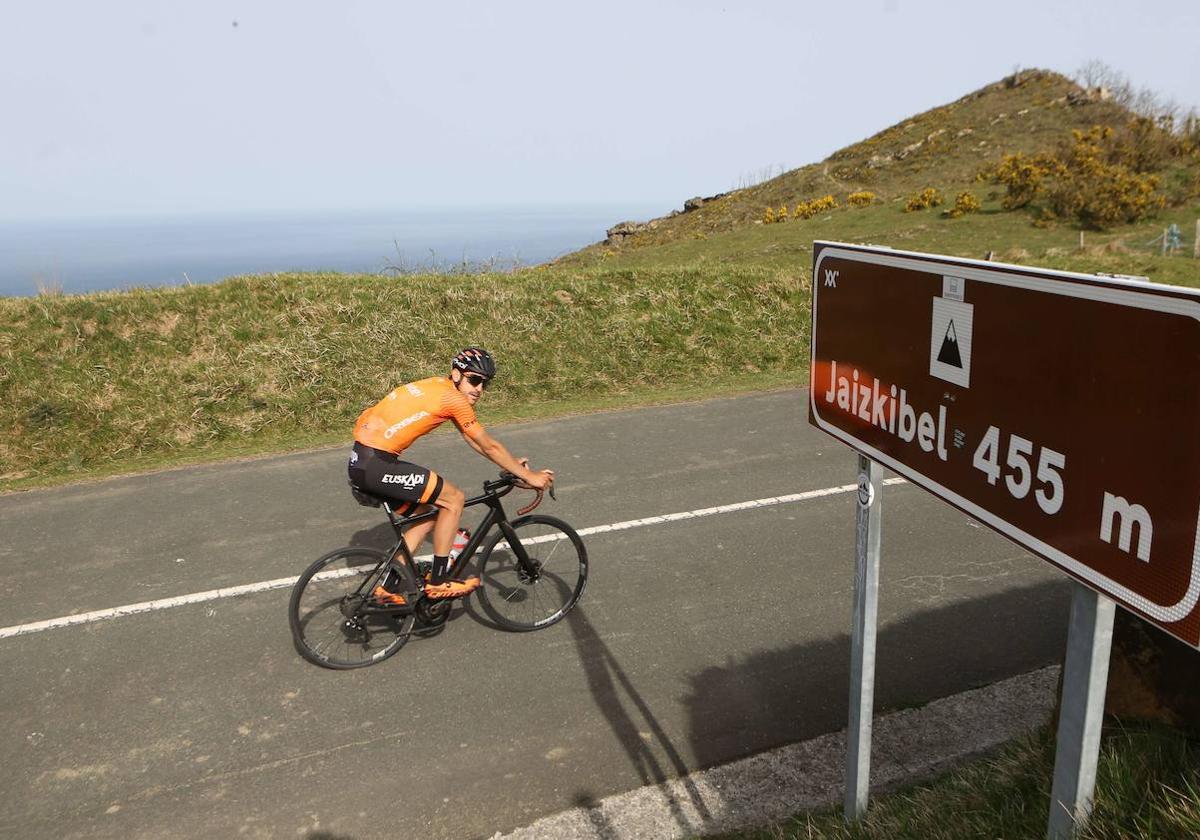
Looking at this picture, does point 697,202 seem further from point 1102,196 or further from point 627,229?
point 1102,196

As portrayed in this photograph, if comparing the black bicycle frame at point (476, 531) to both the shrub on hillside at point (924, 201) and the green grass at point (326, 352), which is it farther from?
the shrub on hillside at point (924, 201)

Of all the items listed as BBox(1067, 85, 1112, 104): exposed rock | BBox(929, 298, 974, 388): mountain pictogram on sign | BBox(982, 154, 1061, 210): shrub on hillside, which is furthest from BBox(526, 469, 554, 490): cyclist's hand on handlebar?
BBox(1067, 85, 1112, 104): exposed rock

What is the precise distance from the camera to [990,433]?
7.81 feet

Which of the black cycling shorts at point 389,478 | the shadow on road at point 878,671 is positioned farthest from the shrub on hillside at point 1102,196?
the black cycling shorts at point 389,478

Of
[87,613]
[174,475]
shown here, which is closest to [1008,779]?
[87,613]

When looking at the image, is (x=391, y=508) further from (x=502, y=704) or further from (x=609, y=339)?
(x=609, y=339)

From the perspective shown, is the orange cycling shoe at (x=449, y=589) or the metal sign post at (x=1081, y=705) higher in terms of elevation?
the metal sign post at (x=1081, y=705)

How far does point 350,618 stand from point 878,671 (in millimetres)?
3619

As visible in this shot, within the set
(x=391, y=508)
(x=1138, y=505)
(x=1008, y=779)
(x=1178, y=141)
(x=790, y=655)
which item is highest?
(x=1178, y=141)

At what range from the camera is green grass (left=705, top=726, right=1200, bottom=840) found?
2523 mm

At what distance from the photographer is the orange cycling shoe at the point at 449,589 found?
586cm

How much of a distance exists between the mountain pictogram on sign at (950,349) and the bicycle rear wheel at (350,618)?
4197mm

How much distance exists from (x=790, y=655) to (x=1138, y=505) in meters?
4.10

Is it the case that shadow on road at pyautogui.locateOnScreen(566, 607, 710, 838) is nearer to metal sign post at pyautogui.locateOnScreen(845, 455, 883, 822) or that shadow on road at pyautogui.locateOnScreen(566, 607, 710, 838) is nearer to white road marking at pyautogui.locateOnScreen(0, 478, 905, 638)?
white road marking at pyautogui.locateOnScreen(0, 478, 905, 638)
